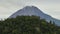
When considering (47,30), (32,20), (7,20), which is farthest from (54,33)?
(7,20)

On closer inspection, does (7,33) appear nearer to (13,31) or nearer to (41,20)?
(13,31)

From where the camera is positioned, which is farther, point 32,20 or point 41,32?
point 32,20

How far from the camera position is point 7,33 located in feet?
97.5

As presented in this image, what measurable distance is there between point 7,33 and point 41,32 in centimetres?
297

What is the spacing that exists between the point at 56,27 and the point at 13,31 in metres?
4.57

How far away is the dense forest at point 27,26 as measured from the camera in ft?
97.9

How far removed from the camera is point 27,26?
30562 millimetres

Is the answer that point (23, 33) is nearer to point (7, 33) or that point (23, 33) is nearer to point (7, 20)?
point (7, 33)

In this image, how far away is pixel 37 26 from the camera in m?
30.4

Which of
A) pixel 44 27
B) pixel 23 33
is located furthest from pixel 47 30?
pixel 23 33

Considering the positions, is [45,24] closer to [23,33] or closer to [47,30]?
[47,30]

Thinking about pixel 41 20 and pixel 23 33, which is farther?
pixel 41 20

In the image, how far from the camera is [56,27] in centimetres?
3189

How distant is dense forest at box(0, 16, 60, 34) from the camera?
29.8 metres
